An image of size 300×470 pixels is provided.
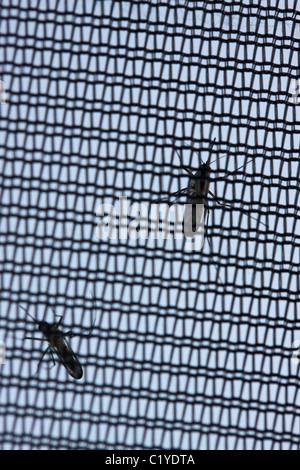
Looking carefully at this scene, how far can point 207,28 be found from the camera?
1.95 meters

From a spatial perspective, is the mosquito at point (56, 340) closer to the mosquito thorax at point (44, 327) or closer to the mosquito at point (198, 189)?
the mosquito thorax at point (44, 327)

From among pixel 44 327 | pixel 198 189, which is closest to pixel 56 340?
pixel 44 327

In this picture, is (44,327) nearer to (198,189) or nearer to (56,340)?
(56,340)

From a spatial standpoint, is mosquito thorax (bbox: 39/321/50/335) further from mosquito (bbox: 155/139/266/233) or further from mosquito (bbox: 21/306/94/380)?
mosquito (bbox: 155/139/266/233)

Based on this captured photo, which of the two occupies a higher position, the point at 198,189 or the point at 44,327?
the point at 198,189

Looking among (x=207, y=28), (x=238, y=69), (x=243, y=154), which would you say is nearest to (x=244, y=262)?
(x=243, y=154)

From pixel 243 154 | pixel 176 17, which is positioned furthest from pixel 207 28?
pixel 243 154

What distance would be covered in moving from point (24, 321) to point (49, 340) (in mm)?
92

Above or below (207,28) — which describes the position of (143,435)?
below

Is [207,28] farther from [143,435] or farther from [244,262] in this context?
[143,435]

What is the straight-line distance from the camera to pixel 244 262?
77.3 inches

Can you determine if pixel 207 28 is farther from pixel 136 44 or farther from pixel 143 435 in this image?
pixel 143 435

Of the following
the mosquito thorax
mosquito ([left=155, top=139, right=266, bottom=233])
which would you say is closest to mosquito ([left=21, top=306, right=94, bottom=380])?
the mosquito thorax

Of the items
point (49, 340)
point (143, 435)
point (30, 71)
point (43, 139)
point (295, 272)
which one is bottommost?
point (143, 435)
